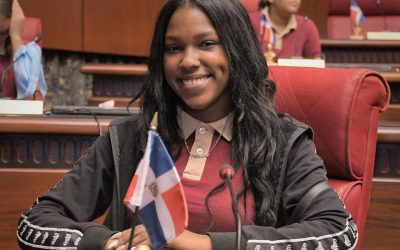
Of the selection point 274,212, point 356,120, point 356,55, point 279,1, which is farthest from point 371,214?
point 356,55

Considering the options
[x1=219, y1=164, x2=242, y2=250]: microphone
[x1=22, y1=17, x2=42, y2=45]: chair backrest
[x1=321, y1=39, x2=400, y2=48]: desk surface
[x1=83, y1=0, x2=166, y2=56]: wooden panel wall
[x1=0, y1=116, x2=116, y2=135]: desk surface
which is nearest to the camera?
[x1=219, y1=164, x2=242, y2=250]: microphone

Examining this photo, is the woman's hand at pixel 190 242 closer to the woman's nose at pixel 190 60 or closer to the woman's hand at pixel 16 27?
the woman's nose at pixel 190 60

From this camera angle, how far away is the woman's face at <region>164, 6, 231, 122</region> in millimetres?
1240

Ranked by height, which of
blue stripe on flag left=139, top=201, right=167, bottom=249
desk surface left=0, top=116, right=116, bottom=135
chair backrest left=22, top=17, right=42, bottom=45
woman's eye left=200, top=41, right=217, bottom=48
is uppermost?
woman's eye left=200, top=41, right=217, bottom=48

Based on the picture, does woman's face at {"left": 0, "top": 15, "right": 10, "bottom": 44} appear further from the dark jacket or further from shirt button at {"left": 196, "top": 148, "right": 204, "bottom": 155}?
shirt button at {"left": 196, "top": 148, "right": 204, "bottom": 155}

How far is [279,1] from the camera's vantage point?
12.1 ft

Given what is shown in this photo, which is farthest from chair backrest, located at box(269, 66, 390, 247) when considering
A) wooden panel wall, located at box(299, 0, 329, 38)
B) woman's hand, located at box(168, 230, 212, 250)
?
wooden panel wall, located at box(299, 0, 329, 38)

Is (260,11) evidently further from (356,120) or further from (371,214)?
(356,120)

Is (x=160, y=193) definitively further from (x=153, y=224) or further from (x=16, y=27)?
(x=16, y=27)

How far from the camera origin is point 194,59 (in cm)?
123

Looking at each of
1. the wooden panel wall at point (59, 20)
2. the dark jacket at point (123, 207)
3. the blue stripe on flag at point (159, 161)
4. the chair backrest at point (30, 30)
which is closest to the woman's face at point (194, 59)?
the dark jacket at point (123, 207)

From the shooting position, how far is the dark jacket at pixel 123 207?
1.12 m

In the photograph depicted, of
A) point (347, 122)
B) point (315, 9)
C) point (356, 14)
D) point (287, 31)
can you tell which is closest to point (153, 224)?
point (347, 122)

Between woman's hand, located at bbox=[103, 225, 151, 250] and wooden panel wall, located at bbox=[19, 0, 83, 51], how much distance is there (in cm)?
390
